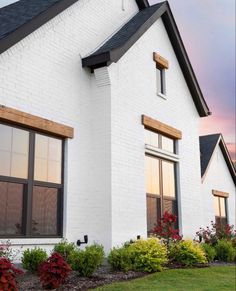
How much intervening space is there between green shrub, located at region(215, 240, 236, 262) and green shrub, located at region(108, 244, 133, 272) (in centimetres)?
531

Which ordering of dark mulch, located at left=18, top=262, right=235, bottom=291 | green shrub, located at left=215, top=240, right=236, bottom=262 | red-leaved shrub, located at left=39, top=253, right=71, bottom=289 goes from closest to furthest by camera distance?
red-leaved shrub, located at left=39, top=253, right=71, bottom=289 < dark mulch, located at left=18, top=262, right=235, bottom=291 < green shrub, located at left=215, top=240, right=236, bottom=262

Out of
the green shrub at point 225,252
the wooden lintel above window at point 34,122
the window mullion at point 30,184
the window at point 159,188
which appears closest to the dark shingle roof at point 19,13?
the wooden lintel above window at point 34,122

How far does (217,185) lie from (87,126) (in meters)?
12.2

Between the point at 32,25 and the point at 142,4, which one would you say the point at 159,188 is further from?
the point at 32,25

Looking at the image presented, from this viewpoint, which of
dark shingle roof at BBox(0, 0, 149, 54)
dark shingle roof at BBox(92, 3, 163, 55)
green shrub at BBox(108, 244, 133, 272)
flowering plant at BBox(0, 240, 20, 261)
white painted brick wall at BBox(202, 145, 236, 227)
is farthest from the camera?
white painted brick wall at BBox(202, 145, 236, 227)

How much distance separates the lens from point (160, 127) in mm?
15672

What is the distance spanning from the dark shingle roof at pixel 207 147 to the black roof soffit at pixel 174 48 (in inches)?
179

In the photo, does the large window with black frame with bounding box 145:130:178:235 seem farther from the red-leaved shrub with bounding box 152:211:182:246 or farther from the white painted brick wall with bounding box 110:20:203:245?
the red-leaved shrub with bounding box 152:211:182:246

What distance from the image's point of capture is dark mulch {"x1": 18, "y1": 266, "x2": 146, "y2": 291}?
9195 millimetres

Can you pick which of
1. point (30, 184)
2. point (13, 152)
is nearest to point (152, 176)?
point (30, 184)

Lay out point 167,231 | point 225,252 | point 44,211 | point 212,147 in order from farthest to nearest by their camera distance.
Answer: point 212,147 < point 225,252 < point 167,231 < point 44,211

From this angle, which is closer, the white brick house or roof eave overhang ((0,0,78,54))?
roof eave overhang ((0,0,78,54))

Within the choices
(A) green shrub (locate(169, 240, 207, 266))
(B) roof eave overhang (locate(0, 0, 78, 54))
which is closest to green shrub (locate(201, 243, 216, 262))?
(A) green shrub (locate(169, 240, 207, 266))

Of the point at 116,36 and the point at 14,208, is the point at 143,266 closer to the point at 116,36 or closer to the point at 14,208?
the point at 14,208
